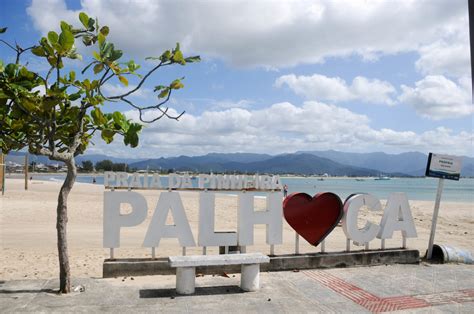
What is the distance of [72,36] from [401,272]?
8.08 metres

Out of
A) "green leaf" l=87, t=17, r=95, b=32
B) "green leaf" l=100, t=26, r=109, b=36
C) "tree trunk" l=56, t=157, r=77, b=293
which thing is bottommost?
"tree trunk" l=56, t=157, r=77, b=293

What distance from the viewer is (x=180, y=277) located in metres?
7.73

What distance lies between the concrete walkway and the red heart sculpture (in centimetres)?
91

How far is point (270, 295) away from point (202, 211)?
2.34 metres

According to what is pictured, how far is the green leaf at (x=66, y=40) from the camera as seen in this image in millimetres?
6254

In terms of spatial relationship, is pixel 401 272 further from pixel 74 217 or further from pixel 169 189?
pixel 74 217

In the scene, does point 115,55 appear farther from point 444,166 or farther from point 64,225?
point 444,166

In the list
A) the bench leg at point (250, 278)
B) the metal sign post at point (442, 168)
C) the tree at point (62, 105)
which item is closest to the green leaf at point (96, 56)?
the tree at point (62, 105)

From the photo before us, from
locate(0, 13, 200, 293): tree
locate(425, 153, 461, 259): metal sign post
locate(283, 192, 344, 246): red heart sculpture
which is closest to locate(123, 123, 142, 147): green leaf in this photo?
locate(0, 13, 200, 293): tree

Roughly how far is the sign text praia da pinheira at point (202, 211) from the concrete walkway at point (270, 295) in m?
0.82

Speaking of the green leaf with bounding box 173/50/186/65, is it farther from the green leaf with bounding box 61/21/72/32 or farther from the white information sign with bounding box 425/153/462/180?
the white information sign with bounding box 425/153/462/180

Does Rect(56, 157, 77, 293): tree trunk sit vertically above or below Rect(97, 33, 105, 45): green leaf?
below

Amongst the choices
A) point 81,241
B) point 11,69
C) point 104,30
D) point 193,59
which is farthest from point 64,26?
point 81,241

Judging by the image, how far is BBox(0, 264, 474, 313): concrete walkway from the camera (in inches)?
276
